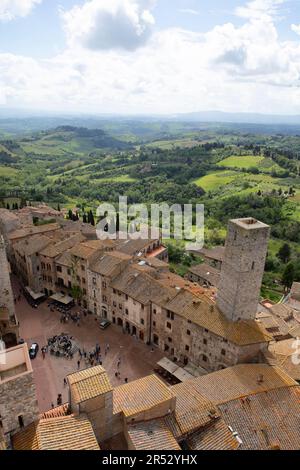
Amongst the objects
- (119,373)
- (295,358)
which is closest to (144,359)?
(119,373)

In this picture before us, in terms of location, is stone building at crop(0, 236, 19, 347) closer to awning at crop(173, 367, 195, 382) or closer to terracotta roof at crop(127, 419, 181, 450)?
awning at crop(173, 367, 195, 382)

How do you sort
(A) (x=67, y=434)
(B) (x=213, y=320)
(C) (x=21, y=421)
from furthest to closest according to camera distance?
(B) (x=213, y=320), (C) (x=21, y=421), (A) (x=67, y=434)

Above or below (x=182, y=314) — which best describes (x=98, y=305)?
below

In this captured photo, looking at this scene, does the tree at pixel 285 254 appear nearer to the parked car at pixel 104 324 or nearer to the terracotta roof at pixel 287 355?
the terracotta roof at pixel 287 355

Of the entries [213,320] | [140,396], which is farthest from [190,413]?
[213,320]

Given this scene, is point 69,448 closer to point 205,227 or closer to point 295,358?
point 295,358

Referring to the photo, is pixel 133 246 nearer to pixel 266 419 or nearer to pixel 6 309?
pixel 6 309

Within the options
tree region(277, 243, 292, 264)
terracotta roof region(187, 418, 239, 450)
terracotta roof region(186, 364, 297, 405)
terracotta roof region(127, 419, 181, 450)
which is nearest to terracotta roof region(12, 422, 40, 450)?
terracotta roof region(127, 419, 181, 450)

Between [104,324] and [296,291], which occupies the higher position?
[104,324]
